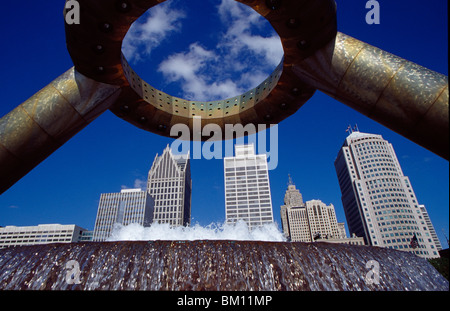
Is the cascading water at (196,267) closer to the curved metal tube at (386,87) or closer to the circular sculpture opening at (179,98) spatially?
the curved metal tube at (386,87)

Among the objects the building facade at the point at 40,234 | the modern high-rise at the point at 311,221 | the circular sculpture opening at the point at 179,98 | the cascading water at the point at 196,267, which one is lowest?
the cascading water at the point at 196,267

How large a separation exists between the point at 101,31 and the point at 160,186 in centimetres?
14938

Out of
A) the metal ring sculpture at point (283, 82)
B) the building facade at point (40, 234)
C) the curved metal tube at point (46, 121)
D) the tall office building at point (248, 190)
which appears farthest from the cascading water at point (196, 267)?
the building facade at point (40, 234)

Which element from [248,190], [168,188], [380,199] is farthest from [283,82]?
[248,190]

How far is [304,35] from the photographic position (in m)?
8.74

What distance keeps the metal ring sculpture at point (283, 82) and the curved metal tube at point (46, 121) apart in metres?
0.03

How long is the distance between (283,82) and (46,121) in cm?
838

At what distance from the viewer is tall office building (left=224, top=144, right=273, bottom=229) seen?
6033 inches

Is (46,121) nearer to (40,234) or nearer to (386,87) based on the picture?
(386,87)

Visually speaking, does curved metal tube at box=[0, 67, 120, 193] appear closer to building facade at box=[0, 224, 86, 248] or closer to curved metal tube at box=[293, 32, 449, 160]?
curved metal tube at box=[293, 32, 449, 160]

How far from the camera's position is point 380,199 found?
126m

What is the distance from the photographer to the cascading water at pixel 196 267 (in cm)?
660

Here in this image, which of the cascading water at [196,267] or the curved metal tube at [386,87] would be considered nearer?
the curved metal tube at [386,87]
